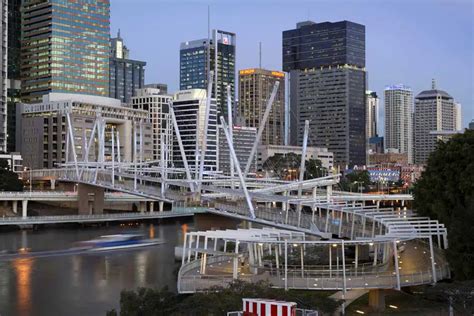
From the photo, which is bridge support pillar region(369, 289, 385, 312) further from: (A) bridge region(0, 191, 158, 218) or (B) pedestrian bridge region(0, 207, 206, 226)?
(A) bridge region(0, 191, 158, 218)

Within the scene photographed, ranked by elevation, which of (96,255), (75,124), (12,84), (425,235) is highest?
(12,84)

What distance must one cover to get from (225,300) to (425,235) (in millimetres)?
14664

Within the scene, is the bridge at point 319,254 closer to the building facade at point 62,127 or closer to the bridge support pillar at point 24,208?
the bridge support pillar at point 24,208

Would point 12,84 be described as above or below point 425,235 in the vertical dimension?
above

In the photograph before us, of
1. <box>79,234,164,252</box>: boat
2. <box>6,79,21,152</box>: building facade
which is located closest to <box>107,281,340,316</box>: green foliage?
<box>79,234,164,252</box>: boat

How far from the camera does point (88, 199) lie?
10450 centimetres

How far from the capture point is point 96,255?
6253 centimetres

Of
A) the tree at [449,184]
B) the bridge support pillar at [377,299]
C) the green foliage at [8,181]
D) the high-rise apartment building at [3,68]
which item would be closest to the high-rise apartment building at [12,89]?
the high-rise apartment building at [3,68]

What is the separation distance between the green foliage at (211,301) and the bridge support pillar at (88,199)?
75897mm

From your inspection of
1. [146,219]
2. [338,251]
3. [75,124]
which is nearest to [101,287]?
[338,251]

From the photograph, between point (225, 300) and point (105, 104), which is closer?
point (225, 300)

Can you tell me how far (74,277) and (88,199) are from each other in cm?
5552

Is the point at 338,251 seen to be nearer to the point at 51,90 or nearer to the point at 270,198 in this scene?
the point at 270,198

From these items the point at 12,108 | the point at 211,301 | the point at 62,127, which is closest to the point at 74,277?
the point at 211,301
